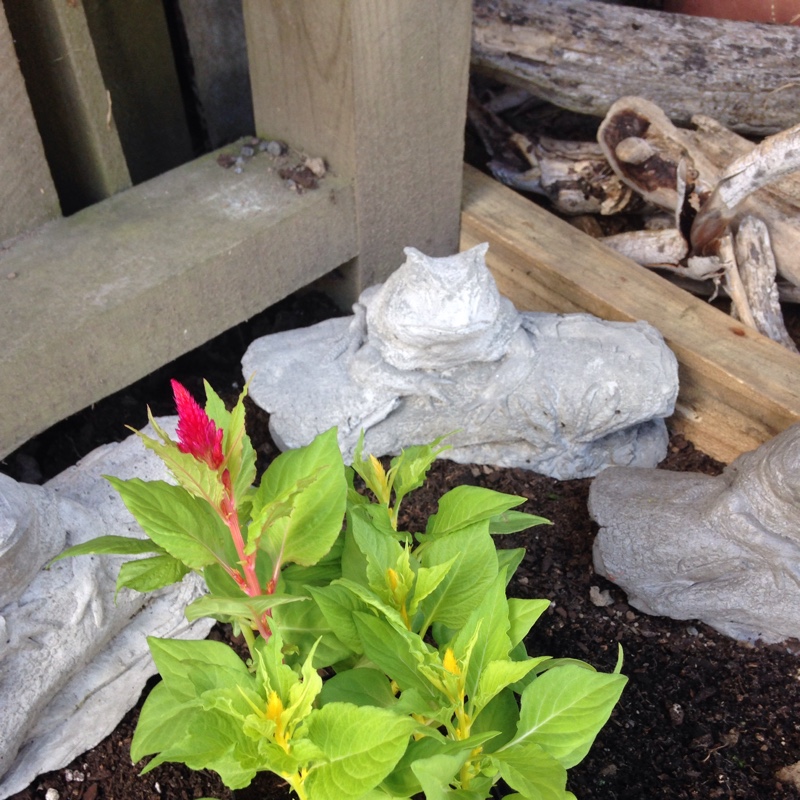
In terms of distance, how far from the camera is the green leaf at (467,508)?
1.28 metres

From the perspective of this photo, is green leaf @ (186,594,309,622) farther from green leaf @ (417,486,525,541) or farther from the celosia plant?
green leaf @ (417,486,525,541)

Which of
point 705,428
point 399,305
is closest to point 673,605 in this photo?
point 705,428

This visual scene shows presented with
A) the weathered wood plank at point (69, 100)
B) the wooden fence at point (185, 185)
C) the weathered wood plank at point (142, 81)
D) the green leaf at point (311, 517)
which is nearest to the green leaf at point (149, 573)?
the green leaf at point (311, 517)

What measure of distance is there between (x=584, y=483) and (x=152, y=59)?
4.87ft

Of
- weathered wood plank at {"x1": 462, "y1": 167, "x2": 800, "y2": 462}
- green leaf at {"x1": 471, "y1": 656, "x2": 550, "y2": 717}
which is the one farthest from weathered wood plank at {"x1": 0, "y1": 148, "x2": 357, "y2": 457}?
green leaf at {"x1": 471, "y1": 656, "x2": 550, "y2": 717}

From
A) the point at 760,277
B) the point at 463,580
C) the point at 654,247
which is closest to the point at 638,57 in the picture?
the point at 654,247

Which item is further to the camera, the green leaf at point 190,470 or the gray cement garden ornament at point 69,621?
the gray cement garden ornament at point 69,621

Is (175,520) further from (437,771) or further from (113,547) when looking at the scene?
(437,771)

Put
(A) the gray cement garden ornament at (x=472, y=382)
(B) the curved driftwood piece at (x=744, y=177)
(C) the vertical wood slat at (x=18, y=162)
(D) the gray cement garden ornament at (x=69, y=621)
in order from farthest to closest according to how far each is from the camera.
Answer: (B) the curved driftwood piece at (x=744, y=177)
(A) the gray cement garden ornament at (x=472, y=382)
(C) the vertical wood slat at (x=18, y=162)
(D) the gray cement garden ornament at (x=69, y=621)

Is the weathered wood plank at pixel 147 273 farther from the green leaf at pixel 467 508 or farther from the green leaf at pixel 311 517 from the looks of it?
the green leaf at pixel 467 508

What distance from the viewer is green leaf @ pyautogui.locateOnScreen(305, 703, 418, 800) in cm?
98

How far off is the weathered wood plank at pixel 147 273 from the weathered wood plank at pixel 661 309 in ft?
1.34

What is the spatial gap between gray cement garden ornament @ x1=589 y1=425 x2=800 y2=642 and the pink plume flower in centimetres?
102

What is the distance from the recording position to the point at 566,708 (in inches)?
44.8
